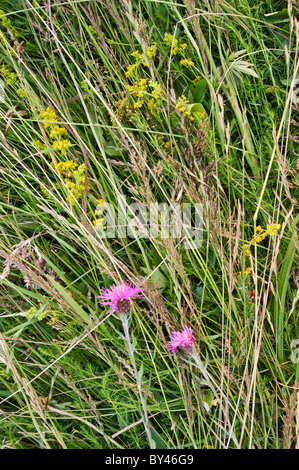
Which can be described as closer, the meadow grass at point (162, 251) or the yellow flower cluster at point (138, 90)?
the meadow grass at point (162, 251)

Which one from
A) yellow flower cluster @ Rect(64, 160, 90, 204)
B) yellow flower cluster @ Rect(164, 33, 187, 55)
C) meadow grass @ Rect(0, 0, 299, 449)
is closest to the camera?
meadow grass @ Rect(0, 0, 299, 449)

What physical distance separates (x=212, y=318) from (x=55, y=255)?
62cm

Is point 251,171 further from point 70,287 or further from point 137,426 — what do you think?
point 137,426

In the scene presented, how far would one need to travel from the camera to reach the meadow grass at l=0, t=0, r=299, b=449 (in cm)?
109

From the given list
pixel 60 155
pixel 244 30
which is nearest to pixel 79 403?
pixel 60 155

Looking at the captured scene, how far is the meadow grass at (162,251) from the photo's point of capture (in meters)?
1.09

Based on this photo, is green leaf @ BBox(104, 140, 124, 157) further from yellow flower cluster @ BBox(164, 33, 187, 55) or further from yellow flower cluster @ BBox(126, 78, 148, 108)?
yellow flower cluster @ BBox(164, 33, 187, 55)

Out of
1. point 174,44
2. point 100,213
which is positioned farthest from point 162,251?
point 174,44

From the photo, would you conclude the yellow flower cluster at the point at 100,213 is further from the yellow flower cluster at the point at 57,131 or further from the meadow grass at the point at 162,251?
the yellow flower cluster at the point at 57,131

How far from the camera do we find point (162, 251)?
4.11 feet

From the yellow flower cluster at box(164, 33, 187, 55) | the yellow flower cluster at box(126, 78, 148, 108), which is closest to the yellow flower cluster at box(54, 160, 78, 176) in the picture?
the yellow flower cluster at box(126, 78, 148, 108)

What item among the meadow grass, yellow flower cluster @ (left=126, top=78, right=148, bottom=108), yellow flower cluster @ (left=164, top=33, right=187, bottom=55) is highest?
yellow flower cluster @ (left=164, top=33, right=187, bottom=55)

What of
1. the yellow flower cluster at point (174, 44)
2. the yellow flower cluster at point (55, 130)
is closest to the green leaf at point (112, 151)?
the yellow flower cluster at point (55, 130)

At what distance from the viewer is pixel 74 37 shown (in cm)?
148
